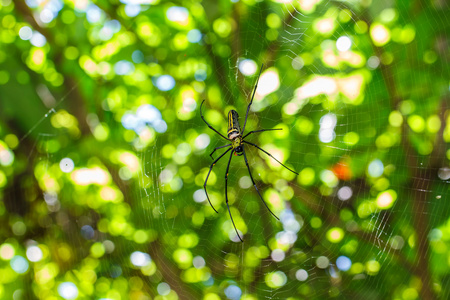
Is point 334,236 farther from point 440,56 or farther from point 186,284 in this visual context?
point 440,56

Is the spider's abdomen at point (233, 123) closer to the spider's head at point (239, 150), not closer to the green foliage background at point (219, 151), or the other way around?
the spider's head at point (239, 150)

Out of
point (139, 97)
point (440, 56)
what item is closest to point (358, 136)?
point (440, 56)

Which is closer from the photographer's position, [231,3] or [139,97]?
[231,3]

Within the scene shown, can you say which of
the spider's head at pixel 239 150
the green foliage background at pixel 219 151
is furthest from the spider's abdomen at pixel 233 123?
the green foliage background at pixel 219 151

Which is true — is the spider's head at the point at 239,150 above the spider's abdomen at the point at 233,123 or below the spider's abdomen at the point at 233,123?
below

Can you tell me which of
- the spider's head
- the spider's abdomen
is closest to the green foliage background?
the spider's head

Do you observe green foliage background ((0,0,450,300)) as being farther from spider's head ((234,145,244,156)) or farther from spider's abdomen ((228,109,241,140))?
spider's abdomen ((228,109,241,140))

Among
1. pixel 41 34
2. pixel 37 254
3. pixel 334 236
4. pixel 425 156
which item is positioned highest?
pixel 425 156

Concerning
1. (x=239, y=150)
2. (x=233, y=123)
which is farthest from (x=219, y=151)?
(x=233, y=123)

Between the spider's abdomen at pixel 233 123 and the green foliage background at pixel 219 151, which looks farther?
the green foliage background at pixel 219 151
